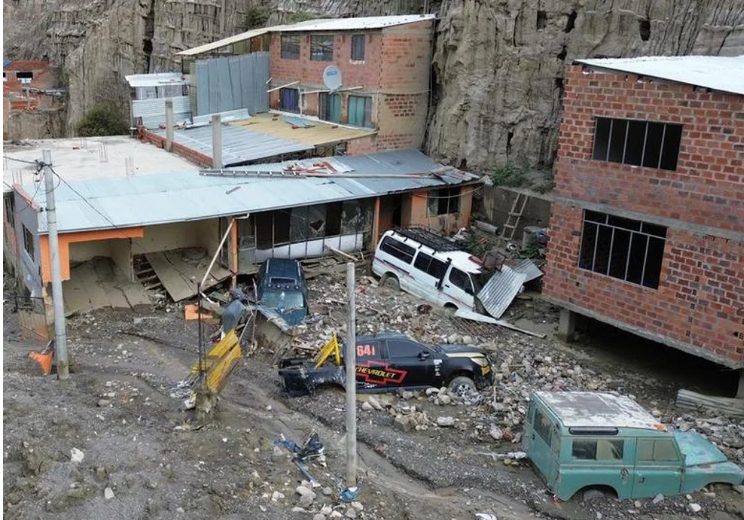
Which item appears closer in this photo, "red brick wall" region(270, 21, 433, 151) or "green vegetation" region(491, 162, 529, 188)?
"green vegetation" region(491, 162, 529, 188)

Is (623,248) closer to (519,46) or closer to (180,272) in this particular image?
(519,46)

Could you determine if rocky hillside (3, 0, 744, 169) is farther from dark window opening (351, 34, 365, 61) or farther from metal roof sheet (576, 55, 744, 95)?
metal roof sheet (576, 55, 744, 95)

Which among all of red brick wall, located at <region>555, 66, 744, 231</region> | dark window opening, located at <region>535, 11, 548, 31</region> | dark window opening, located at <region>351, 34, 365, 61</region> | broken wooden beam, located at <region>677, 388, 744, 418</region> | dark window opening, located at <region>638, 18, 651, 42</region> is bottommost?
broken wooden beam, located at <region>677, 388, 744, 418</region>

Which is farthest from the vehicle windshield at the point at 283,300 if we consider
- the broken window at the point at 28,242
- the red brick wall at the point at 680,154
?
the red brick wall at the point at 680,154

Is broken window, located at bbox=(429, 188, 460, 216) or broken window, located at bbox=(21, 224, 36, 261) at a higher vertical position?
broken window, located at bbox=(429, 188, 460, 216)

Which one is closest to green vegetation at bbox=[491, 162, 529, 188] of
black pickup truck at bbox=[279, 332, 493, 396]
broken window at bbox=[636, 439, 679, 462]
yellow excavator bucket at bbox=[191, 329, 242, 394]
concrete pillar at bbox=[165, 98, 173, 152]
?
black pickup truck at bbox=[279, 332, 493, 396]

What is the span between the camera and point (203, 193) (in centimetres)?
2250

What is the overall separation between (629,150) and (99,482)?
13402 mm

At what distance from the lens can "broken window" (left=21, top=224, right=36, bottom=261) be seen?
2009cm

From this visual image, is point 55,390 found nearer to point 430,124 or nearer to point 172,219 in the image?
point 172,219

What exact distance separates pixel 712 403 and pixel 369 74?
1832 centimetres

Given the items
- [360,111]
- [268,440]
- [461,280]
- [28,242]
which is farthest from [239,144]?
[268,440]

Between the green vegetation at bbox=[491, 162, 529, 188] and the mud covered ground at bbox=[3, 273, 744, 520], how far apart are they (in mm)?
8273

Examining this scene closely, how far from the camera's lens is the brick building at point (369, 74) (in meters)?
28.0
